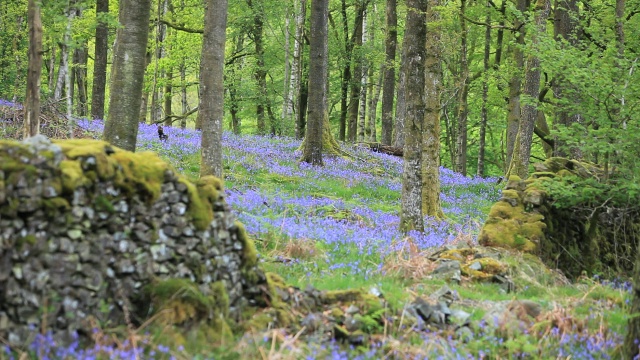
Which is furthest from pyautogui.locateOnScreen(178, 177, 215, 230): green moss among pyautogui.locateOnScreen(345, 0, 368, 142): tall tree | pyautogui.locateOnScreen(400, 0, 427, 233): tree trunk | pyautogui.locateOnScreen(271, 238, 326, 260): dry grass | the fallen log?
pyautogui.locateOnScreen(345, 0, 368, 142): tall tree

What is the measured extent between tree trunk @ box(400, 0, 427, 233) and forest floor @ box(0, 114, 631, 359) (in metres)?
0.52

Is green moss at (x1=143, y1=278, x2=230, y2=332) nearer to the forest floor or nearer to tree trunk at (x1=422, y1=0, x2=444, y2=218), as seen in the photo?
the forest floor

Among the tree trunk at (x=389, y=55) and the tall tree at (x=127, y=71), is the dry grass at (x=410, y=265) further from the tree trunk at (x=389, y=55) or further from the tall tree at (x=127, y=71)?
the tree trunk at (x=389, y=55)

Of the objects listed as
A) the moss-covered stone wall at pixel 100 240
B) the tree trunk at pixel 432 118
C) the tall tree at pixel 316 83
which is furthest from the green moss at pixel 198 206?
the tall tree at pixel 316 83

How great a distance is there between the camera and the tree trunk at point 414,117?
34.4 ft

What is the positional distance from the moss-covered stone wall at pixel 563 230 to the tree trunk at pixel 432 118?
2.90 m

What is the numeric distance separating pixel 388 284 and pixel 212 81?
638cm

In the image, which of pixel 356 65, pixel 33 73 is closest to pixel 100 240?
pixel 33 73

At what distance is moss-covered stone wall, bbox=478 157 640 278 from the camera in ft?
29.0

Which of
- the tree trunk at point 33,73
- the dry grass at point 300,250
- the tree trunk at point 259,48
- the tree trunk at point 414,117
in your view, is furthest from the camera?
the tree trunk at point 259,48

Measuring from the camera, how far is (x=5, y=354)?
325 centimetres

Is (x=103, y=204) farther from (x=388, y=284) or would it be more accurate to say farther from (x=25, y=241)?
(x=388, y=284)

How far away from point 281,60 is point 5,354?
35.3 meters

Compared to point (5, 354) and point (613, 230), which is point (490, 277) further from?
point (5, 354)
